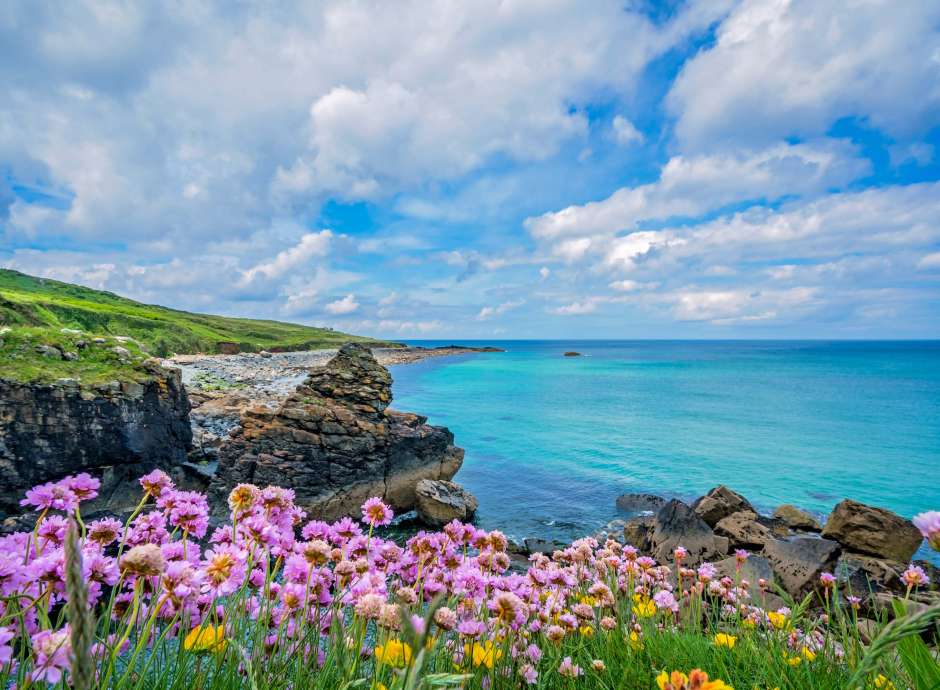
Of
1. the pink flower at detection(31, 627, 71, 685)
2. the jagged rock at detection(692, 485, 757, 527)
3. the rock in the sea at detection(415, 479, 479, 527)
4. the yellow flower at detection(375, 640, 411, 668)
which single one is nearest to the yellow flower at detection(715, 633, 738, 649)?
the yellow flower at detection(375, 640, 411, 668)

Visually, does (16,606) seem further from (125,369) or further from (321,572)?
(125,369)

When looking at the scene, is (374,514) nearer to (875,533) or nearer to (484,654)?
(484,654)

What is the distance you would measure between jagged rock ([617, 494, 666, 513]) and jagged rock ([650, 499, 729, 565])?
6.01 meters

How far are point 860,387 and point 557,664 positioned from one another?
95.4 m

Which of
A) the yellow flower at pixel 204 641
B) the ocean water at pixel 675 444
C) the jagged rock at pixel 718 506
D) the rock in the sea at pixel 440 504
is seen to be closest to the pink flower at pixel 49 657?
the yellow flower at pixel 204 641

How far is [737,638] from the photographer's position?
432 centimetres

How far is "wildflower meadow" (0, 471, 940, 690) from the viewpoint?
2.29 metres

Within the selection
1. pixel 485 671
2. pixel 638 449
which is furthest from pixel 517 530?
pixel 638 449

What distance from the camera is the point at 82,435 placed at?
44.7 ft

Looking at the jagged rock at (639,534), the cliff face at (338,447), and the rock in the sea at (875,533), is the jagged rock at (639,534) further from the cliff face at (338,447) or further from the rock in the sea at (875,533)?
the cliff face at (338,447)

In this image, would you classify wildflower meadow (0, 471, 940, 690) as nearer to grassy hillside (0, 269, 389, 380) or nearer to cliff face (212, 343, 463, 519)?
cliff face (212, 343, 463, 519)

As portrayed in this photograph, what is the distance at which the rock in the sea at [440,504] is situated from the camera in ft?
57.0

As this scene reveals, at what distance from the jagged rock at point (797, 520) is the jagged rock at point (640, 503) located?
A: 4700mm

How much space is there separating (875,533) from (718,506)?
4735 millimetres
